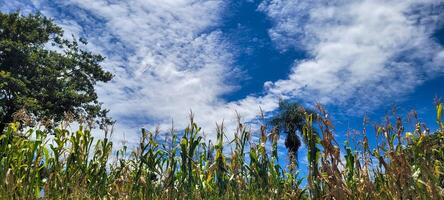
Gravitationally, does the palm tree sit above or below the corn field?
above

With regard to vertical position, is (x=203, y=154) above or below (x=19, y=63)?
below

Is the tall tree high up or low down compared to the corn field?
up

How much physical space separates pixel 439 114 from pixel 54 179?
4.98 m

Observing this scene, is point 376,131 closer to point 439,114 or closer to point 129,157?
point 439,114

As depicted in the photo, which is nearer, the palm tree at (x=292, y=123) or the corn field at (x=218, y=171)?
the corn field at (x=218, y=171)

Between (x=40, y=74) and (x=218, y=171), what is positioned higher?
(x=40, y=74)

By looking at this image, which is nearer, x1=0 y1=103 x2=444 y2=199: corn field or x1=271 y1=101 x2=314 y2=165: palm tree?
x1=0 y1=103 x2=444 y2=199: corn field

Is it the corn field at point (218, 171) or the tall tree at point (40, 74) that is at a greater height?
the tall tree at point (40, 74)

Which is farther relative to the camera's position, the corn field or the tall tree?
the tall tree

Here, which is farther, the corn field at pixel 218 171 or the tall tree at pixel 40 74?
the tall tree at pixel 40 74

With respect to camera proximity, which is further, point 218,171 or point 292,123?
point 292,123

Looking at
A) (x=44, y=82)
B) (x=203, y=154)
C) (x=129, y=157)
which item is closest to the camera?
(x=129, y=157)

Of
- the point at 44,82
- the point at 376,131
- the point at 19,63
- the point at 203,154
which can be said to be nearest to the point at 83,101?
the point at 44,82

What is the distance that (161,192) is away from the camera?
5.60m
